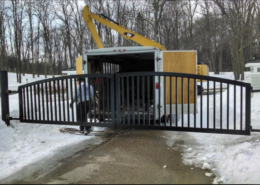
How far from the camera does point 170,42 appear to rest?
39312 millimetres

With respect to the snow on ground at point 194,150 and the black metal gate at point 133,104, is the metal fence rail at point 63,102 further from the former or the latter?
the snow on ground at point 194,150

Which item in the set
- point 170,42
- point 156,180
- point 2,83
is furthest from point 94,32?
point 170,42

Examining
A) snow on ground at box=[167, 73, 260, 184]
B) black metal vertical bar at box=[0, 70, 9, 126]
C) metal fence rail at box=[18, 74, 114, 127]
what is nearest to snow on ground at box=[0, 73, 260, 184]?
snow on ground at box=[167, 73, 260, 184]

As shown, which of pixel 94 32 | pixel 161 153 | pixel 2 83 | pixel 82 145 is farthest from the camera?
pixel 94 32

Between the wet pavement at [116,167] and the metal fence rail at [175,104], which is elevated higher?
the metal fence rail at [175,104]

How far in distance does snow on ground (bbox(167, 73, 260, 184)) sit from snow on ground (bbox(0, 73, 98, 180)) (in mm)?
2710

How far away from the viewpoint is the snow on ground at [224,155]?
3193 mm

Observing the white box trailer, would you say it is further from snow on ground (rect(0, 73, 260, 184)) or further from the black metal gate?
snow on ground (rect(0, 73, 260, 184))

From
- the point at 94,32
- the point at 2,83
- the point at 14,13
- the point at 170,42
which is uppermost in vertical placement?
the point at 14,13

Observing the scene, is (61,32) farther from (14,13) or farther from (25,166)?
(25,166)

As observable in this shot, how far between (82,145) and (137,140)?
1313 mm

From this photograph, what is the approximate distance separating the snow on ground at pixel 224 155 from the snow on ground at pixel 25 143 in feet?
8.89

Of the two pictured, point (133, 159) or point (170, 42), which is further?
point (170, 42)

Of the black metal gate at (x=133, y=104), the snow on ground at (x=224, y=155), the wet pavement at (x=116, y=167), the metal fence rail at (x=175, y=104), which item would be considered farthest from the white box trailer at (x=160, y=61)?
the wet pavement at (x=116, y=167)
